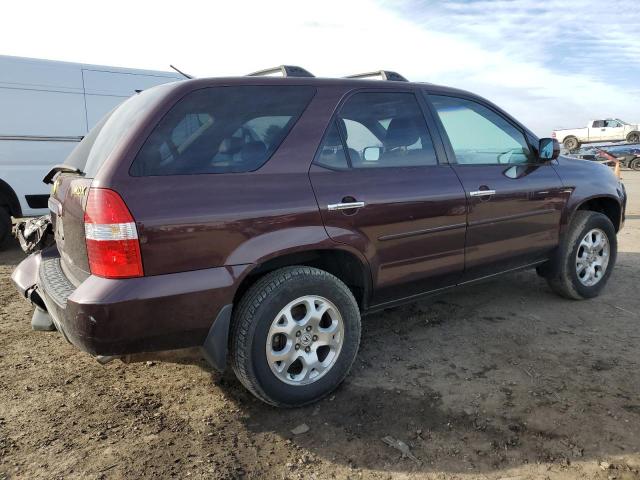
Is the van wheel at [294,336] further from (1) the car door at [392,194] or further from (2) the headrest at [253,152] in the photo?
(2) the headrest at [253,152]

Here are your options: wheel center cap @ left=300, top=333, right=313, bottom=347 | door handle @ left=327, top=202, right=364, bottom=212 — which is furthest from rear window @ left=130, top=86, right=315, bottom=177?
wheel center cap @ left=300, top=333, right=313, bottom=347

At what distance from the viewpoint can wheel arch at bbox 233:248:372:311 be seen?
8.51 ft

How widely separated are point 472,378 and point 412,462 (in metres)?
0.90

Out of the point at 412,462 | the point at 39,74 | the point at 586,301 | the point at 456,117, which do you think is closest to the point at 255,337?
the point at 412,462

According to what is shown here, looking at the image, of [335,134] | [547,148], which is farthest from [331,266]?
[547,148]

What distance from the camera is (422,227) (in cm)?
308

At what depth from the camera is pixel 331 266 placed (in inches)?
117

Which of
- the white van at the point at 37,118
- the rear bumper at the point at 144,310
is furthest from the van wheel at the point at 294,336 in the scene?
the white van at the point at 37,118

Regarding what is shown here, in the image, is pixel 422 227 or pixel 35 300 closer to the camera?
pixel 35 300

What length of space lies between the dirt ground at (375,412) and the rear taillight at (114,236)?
0.54 meters

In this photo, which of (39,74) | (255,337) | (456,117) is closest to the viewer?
(255,337)

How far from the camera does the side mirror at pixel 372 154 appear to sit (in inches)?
117

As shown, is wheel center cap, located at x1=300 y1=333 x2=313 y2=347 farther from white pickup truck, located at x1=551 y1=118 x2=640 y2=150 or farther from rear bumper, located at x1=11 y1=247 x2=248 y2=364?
white pickup truck, located at x1=551 y1=118 x2=640 y2=150

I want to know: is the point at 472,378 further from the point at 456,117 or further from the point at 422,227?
the point at 456,117
